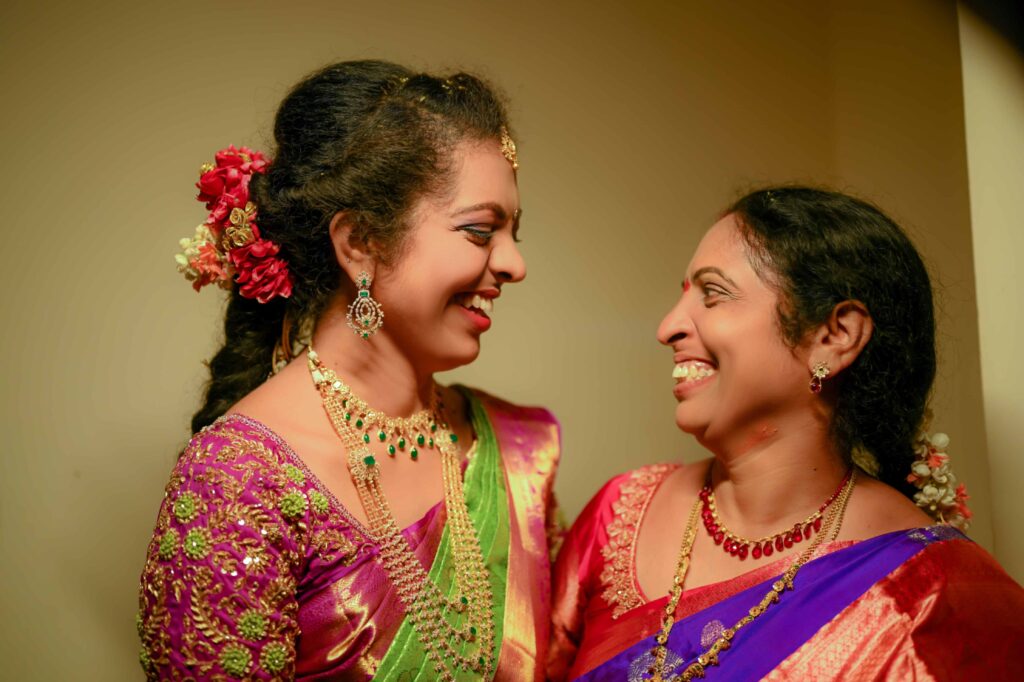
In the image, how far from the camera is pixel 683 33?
2.86 metres

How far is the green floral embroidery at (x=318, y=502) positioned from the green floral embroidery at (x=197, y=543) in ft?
0.60

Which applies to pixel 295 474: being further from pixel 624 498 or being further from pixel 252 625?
pixel 624 498

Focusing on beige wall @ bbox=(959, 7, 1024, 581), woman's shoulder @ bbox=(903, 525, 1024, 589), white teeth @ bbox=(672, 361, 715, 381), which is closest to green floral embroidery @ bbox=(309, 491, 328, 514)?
white teeth @ bbox=(672, 361, 715, 381)

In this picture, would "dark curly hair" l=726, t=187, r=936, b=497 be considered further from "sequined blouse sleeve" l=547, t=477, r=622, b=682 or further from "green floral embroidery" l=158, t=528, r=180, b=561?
"green floral embroidery" l=158, t=528, r=180, b=561

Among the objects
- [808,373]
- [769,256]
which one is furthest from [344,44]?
[808,373]

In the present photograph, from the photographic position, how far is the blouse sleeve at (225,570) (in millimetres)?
1511

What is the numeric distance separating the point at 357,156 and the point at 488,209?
0.26 m

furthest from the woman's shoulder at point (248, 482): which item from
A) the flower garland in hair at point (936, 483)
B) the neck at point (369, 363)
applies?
the flower garland in hair at point (936, 483)

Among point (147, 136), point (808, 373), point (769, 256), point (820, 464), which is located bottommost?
point (820, 464)

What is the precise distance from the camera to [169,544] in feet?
5.08

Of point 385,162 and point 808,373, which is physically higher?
point 385,162

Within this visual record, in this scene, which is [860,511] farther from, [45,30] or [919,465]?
[45,30]

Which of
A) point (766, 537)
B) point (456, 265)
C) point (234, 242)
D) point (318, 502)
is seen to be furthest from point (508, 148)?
point (766, 537)

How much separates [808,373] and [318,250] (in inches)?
37.1
